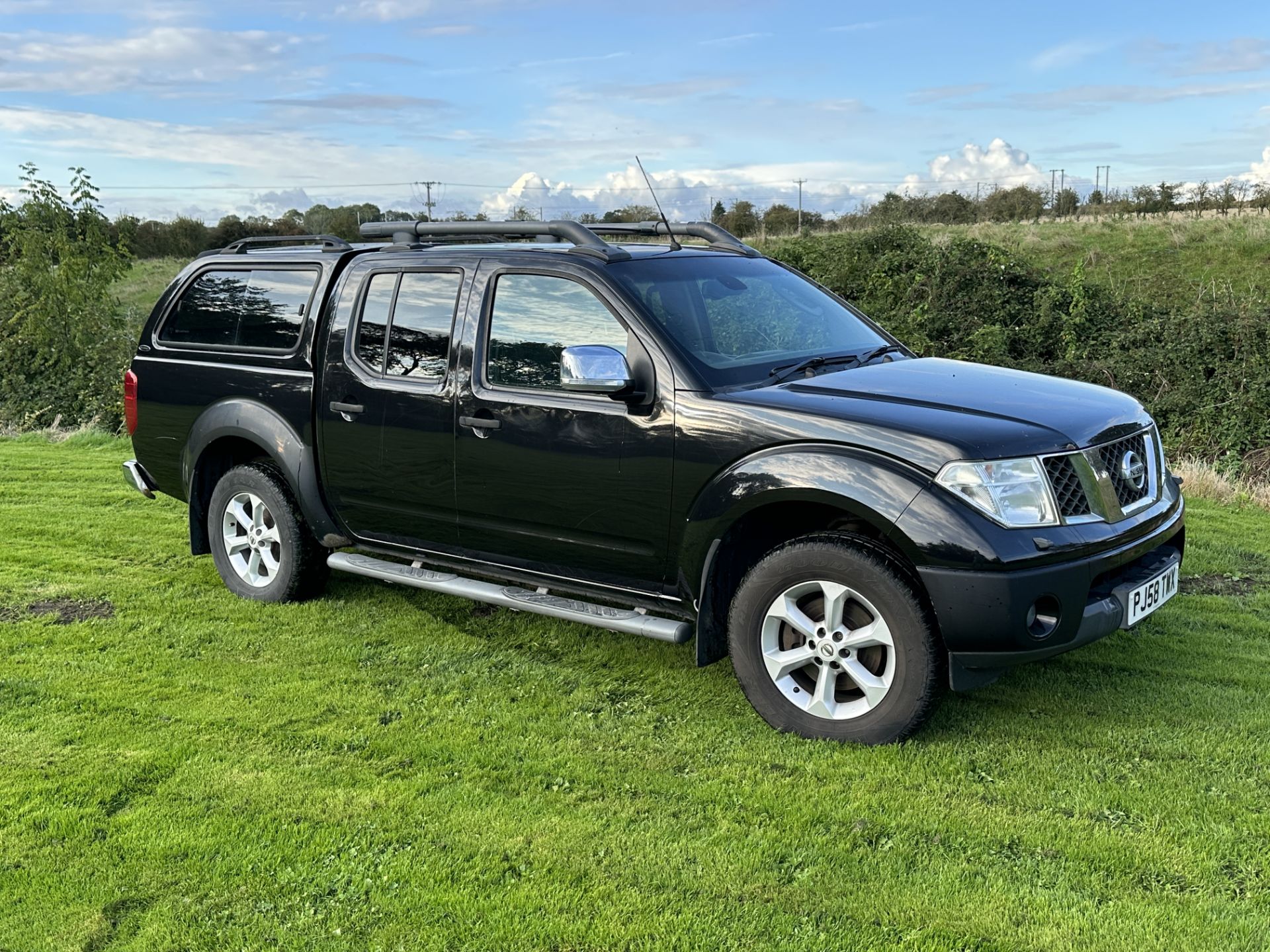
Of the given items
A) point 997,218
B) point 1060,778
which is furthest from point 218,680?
point 997,218

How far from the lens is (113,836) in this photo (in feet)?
11.7

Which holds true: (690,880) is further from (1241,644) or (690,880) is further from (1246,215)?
(1246,215)

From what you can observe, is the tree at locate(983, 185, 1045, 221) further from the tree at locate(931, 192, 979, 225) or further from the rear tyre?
the rear tyre

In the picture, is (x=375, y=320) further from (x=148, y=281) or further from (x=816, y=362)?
(x=148, y=281)

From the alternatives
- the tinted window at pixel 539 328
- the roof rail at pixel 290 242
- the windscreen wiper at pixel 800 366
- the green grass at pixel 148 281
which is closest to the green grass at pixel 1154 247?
the windscreen wiper at pixel 800 366

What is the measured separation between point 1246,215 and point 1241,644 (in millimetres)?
31814

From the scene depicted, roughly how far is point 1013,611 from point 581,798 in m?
1.64

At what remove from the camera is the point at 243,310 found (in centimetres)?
603

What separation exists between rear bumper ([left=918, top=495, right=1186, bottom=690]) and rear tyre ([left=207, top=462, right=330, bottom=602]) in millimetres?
3519

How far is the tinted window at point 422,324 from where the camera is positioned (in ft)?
16.8

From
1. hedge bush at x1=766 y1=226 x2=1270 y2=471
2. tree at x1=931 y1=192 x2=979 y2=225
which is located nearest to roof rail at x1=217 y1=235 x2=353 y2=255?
hedge bush at x1=766 y1=226 x2=1270 y2=471

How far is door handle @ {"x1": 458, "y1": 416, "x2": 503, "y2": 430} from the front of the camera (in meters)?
4.86

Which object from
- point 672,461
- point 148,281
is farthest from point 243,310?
point 148,281

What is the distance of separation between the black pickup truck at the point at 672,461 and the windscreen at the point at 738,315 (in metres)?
0.02
